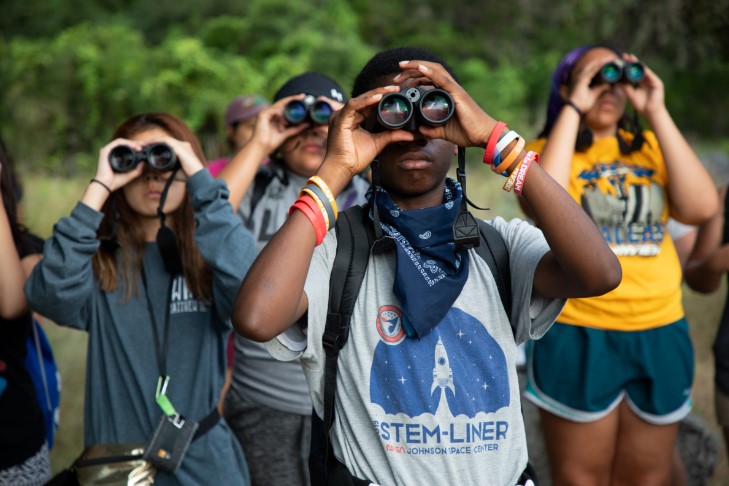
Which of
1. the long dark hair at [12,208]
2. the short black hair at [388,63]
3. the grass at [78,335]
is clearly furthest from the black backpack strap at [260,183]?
the short black hair at [388,63]

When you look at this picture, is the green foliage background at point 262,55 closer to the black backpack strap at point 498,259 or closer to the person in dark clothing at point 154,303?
the person in dark clothing at point 154,303

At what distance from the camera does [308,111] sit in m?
3.62

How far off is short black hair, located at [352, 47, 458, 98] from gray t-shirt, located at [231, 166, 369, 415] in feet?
3.70

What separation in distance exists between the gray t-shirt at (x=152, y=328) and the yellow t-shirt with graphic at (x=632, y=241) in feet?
4.61

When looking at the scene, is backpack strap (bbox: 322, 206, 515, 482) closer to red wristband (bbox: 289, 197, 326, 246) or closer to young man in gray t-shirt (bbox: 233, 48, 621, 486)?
young man in gray t-shirt (bbox: 233, 48, 621, 486)

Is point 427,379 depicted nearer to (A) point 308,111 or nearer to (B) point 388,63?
(B) point 388,63

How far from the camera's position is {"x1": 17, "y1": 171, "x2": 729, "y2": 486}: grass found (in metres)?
5.14

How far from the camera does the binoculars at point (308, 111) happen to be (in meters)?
3.57

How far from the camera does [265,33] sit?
14.2 m

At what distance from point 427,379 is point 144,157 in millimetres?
1484

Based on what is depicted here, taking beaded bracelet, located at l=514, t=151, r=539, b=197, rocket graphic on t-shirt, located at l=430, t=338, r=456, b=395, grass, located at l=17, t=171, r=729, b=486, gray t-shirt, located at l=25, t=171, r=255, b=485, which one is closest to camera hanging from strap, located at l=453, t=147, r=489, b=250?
beaded bracelet, located at l=514, t=151, r=539, b=197

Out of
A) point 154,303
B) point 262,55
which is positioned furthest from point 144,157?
point 262,55

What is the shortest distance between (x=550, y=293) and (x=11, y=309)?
201cm

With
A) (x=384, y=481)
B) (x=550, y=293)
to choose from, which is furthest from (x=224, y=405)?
(x=550, y=293)
